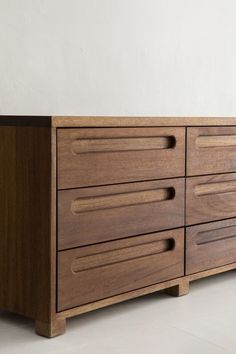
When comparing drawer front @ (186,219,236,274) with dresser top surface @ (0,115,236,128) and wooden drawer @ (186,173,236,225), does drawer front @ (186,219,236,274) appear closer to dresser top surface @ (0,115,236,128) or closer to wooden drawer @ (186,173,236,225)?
wooden drawer @ (186,173,236,225)

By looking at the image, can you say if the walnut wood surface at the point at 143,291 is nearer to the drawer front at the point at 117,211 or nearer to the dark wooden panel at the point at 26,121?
the drawer front at the point at 117,211

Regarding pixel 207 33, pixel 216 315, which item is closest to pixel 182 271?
pixel 216 315

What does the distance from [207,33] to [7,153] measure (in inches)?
61.2

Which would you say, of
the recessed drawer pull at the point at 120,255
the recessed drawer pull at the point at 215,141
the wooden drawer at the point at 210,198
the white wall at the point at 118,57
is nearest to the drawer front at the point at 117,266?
the recessed drawer pull at the point at 120,255

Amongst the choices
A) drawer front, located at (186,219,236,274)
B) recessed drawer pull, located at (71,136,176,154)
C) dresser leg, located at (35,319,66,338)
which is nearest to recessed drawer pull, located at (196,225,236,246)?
drawer front, located at (186,219,236,274)

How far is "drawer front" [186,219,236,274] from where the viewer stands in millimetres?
2414

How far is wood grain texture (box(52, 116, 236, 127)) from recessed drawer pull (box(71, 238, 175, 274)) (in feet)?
1.30

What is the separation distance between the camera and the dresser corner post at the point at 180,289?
2.40 m

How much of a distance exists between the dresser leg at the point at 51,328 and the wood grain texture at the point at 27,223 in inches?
0.7

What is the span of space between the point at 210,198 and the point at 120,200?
1.55ft

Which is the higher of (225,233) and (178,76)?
(178,76)

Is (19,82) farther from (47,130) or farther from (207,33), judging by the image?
(207,33)

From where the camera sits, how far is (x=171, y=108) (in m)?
3.10

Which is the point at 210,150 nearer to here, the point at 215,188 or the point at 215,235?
the point at 215,188
